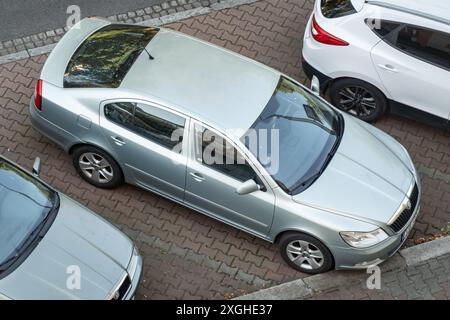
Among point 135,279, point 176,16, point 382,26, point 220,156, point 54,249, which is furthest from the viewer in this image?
point 176,16

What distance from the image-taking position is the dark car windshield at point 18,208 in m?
7.62

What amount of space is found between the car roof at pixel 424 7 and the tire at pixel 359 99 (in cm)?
102

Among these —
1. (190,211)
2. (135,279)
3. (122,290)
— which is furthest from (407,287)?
(122,290)

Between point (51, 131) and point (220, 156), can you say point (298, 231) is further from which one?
point (51, 131)

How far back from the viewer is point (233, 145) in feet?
27.1

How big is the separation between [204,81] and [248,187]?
4.37 feet

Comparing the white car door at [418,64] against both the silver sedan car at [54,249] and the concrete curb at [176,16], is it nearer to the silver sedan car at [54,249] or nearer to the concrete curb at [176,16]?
the concrete curb at [176,16]

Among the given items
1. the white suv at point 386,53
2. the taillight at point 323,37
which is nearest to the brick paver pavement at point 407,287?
the white suv at point 386,53

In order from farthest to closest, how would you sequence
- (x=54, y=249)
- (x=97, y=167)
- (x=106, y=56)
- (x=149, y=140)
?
1. (x=97, y=167)
2. (x=106, y=56)
3. (x=149, y=140)
4. (x=54, y=249)

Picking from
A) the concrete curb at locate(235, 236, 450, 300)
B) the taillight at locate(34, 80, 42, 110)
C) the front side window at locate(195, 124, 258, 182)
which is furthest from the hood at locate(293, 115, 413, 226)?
the taillight at locate(34, 80, 42, 110)

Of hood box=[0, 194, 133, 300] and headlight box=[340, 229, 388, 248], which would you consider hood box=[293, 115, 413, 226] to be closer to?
headlight box=[340, 229, 388, 248]
